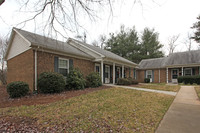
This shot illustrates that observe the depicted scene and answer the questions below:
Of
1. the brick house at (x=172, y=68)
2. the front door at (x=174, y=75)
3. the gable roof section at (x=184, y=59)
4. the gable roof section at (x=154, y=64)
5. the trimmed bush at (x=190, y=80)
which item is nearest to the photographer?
the trimmed bush at (x=190, y=80)

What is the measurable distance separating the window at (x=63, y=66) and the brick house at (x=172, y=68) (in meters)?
16.0

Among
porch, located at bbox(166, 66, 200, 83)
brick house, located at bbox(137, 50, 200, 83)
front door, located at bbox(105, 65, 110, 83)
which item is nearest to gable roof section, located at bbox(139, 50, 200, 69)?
brick house, located at bbox(137, 50, 200, 83)

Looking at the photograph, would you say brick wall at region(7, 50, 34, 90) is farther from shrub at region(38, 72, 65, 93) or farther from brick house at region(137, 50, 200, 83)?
brick house at region(137, 50, 200, 83)

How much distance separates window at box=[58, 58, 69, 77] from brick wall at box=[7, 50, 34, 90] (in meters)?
2.12

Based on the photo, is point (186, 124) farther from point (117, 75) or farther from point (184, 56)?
point (184, 56)

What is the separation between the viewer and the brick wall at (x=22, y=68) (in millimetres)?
7746

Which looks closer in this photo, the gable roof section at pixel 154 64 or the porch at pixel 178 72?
the porch at pixel 178 72

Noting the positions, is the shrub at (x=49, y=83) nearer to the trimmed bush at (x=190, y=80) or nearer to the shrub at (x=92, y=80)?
the shrub at (x=92, y=80)

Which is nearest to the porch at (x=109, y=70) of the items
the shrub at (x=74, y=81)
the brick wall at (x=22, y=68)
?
the shrub at (x=74, y=81)

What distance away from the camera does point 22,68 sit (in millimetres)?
8758

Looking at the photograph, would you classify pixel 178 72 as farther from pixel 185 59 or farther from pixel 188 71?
pixel 185 59

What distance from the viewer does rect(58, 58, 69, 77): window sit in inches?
365

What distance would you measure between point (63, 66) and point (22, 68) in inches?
126

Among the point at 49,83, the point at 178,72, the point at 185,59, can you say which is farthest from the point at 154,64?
the point at 49,83
